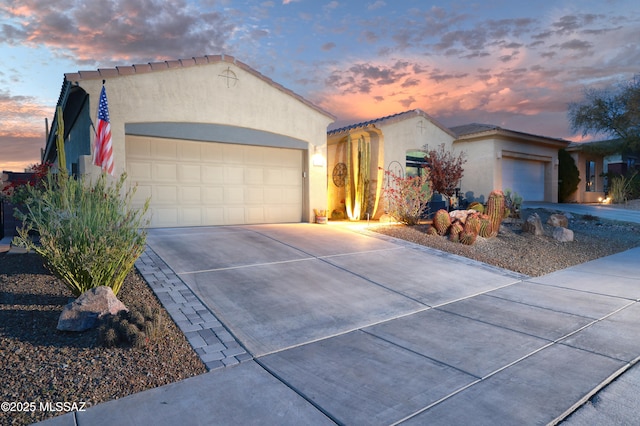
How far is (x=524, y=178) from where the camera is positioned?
1823 cm

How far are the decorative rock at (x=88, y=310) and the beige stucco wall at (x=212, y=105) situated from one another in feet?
18.1

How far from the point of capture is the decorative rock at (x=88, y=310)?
12.5 ft

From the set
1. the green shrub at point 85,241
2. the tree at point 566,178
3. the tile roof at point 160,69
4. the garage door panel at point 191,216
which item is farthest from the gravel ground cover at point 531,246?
the tree at point 566,178

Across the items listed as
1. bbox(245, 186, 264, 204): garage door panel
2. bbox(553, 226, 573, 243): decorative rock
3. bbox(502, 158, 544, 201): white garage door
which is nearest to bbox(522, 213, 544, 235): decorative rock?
bbox(553, 226, 573, 243): decorative rock

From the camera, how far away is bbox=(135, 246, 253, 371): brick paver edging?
3.51m

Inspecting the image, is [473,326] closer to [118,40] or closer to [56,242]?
[56,242]

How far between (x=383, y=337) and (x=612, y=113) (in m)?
26.2

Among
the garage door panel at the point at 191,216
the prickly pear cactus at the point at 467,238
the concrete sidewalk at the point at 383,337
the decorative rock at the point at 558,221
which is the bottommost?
the concrete sidewalk at the point at 383,337

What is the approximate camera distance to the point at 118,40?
1043 cm

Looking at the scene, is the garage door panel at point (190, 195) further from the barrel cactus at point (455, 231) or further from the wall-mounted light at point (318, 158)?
the barrel cactus at point (455, 231)

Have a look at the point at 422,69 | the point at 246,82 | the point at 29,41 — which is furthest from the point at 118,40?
the point at 422,69

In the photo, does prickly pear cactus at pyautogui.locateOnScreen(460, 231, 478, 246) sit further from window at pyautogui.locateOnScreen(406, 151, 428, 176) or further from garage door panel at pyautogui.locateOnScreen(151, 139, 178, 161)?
garage door panel at pyautogui.locateOnScreen(151, 139, 178, 161)

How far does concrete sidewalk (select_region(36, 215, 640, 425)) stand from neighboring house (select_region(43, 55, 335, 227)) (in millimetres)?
2956

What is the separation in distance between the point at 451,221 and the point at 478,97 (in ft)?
30.0
